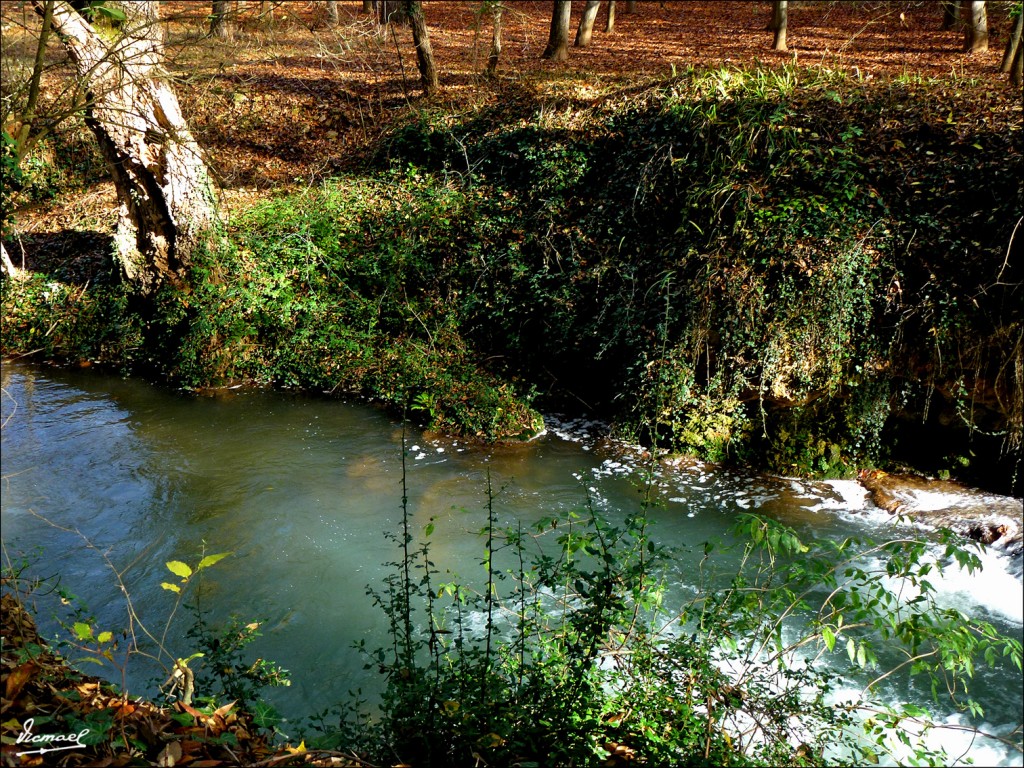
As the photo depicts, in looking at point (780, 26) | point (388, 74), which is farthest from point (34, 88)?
point (780, 26)

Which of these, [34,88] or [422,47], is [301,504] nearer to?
[34,88]

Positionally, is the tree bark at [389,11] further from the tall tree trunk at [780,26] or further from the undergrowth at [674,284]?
the tall tree trunk at [780,26]

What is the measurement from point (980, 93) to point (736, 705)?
8590 millimetres

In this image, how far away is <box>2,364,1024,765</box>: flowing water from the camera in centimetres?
555

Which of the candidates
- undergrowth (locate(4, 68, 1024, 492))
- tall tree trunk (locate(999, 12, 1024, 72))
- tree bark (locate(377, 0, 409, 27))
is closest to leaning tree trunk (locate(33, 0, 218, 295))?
undergrowth (locate(4, 68, 1024, 492))

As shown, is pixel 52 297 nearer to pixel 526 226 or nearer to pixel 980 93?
pixel 526 226

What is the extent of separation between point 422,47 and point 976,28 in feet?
30.5

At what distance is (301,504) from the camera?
7367 millimetres

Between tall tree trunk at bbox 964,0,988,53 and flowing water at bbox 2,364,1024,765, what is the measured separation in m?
9.35

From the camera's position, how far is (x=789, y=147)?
8992 millimetres

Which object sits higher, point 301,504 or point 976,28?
point 976,28

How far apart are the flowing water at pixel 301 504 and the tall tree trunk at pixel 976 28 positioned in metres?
9.35

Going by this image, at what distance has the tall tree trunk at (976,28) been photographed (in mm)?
12828

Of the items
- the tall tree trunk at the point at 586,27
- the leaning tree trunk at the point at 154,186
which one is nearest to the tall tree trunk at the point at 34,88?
the leaning tree trunk at the point at 154,186
